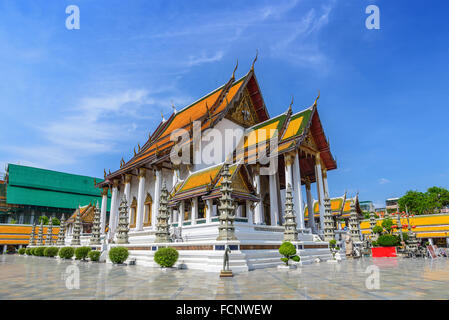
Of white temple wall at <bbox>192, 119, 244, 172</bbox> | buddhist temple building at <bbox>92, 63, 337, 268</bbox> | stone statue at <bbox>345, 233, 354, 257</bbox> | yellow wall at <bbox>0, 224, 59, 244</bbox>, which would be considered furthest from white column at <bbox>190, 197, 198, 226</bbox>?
yellow wall at <bbox>0, 224, 59, 244</bbox>

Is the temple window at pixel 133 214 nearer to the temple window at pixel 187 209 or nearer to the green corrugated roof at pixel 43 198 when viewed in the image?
the temple window at pixel 187 209

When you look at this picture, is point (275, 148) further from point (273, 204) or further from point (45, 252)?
point (45, 252)

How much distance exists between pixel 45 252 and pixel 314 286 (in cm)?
2666

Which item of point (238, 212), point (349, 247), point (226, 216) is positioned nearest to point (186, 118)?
point (238, 212)

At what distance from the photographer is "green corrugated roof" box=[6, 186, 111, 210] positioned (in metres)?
60.0

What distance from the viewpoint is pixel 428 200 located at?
186 feet

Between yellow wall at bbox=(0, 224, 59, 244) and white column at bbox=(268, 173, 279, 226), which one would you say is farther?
yellow wall at bbox=(0, 224, 59, 244)

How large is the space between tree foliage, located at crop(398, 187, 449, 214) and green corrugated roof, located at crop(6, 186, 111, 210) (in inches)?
2521

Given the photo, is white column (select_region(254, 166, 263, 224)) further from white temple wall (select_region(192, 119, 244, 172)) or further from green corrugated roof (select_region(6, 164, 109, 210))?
green corrugated roof (select_region(6, 164, 109, 210))

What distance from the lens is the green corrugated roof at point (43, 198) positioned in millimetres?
59969

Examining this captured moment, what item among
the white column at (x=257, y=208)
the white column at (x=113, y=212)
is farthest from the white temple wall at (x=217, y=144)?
the white column at (x=113, y=212)

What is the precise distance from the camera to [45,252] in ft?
86.3
